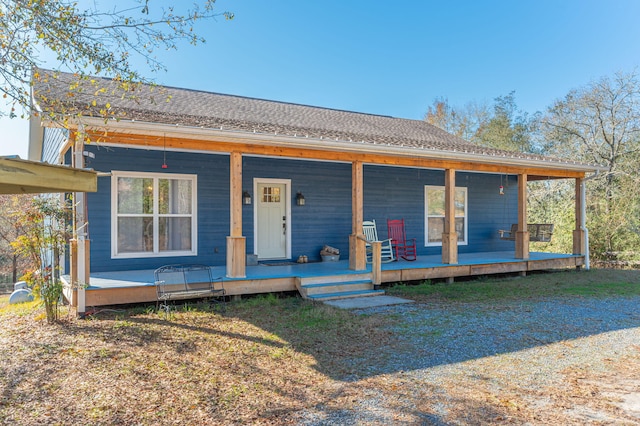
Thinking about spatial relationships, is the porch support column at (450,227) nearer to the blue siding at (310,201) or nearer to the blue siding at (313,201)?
the blue siding at (310,201)

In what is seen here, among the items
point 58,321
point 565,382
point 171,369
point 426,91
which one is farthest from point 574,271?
point 426,91

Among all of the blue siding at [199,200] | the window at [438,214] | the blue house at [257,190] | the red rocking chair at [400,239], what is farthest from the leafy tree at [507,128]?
the blue siding at [199,200]

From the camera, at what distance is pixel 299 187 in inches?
362

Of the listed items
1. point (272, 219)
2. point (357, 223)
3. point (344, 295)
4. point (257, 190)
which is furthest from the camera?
point (272, 219)

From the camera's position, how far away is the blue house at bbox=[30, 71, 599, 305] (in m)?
6.33

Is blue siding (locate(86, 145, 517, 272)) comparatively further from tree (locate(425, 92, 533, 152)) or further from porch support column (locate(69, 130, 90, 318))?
tree (locate(425, 92, 533, 152))

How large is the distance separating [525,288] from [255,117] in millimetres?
6443

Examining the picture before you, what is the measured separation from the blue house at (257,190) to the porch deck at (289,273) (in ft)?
0.10

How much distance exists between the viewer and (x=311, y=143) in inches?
277

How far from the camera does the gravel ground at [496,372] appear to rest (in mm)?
2900

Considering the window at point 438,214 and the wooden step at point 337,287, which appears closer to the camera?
the wooden step at point 337,287

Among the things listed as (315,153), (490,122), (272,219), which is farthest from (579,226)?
(490,122)

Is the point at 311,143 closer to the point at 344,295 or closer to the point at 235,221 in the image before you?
the point at 235,221

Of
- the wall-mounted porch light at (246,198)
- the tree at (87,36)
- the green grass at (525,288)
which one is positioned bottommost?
the green grass at (525,288)
